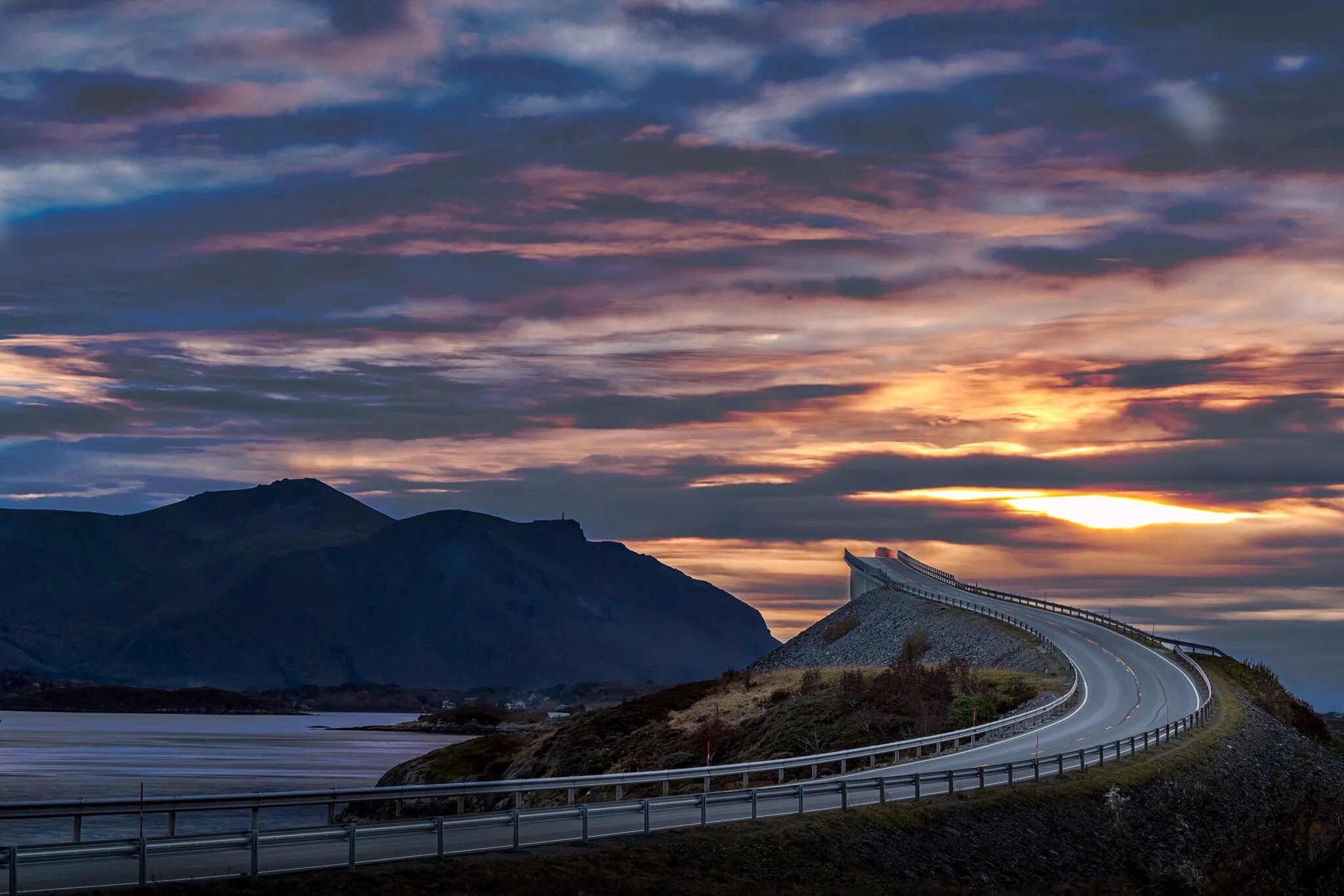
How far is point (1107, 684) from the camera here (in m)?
84.2

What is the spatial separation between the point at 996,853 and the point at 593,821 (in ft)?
36.7

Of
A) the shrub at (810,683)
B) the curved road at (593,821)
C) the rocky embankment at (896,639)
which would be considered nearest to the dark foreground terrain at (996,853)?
the curved road at (593,821)

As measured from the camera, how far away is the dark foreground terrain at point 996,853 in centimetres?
2752

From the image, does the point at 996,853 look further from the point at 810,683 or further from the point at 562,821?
the point at 810,683

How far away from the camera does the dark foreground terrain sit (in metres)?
27.5

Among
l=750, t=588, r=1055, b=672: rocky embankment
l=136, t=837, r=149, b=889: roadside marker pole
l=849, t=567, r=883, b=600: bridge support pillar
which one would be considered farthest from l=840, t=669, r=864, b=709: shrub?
l=849, t=567, r=883, b=600: bridge support pillar

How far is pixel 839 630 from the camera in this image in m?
140

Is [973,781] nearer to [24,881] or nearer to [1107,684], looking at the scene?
[24,881]

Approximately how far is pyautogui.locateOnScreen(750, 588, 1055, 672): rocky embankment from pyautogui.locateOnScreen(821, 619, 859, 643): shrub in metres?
0.06

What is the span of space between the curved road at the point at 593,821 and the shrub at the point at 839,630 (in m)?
58.3

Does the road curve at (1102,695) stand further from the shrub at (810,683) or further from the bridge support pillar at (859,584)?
the bridge support pillar at (859,584)

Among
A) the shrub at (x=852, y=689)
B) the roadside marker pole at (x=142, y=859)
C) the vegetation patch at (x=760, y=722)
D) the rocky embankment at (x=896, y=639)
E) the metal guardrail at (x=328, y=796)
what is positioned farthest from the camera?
the rocky embankment at (x=896, y=639)

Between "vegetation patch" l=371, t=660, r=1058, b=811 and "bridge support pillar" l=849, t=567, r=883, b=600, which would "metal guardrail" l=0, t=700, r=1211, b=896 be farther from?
"bridge support pillar" l=849, t=567, r=883, b=600

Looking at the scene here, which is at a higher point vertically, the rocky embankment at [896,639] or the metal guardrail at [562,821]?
the rocky embankment at [896,639]
